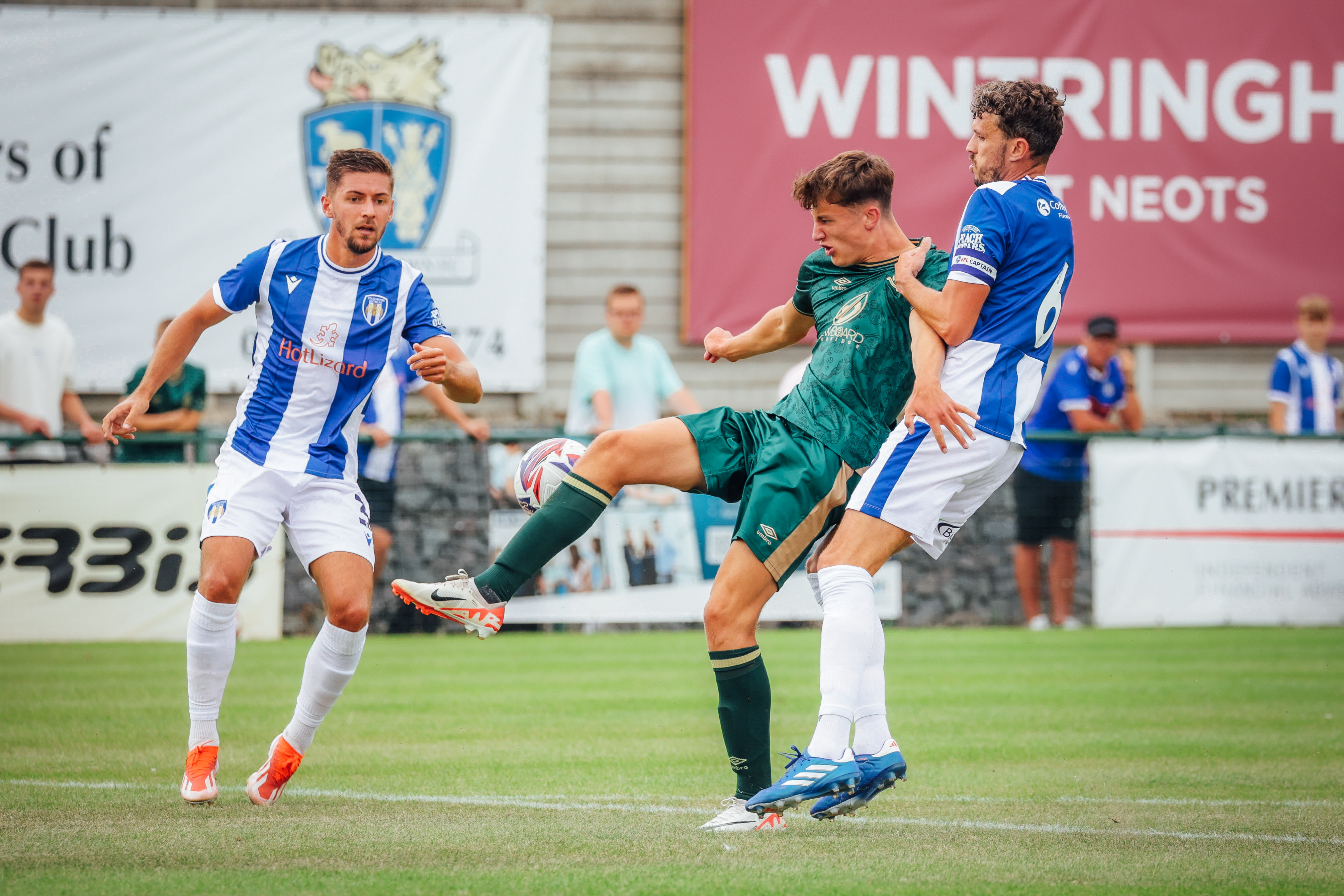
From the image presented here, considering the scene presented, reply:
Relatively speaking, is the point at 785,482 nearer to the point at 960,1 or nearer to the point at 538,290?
the point at 538,290

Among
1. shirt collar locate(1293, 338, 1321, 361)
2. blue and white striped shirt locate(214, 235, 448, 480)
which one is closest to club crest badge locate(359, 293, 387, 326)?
blue and white striped shirt locate(214, 235, 448, 480)

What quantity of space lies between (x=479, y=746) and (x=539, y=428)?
712 cm

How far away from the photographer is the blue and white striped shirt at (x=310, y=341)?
491 centimetres

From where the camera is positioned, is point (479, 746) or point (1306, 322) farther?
point (1306, 322)

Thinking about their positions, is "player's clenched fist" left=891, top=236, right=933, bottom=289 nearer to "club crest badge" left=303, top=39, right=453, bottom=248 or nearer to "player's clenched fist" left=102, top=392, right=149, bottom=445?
"player's clenched fist" left=102, top=392, right=149, bottom=445

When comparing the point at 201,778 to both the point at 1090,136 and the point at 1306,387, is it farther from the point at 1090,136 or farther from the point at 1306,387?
the point at 1090,136

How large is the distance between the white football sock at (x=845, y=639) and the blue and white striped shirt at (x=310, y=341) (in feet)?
5.84

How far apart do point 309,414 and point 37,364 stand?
6.81m

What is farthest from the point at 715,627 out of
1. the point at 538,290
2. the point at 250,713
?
the point at 538,290

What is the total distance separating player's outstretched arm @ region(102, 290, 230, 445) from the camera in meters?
4.73

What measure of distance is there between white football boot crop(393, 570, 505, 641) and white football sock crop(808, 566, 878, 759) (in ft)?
3.19

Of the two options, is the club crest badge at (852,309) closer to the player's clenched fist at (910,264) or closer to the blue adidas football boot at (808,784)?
the player's clenched fist at (910,264)

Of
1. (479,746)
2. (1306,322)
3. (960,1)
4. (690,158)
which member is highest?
(960,1)

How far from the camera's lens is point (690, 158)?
1405 cm
